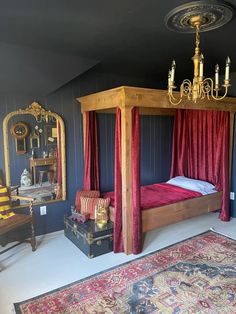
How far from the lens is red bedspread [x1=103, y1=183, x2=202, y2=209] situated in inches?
131

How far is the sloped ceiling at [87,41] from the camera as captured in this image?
6.18 feet

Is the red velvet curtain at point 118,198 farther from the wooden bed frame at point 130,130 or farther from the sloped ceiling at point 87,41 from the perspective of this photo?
the sloped ceiling at point 87,41

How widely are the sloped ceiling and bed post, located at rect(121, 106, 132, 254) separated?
29.0 inches

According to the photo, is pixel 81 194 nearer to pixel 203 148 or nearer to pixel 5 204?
pixel 5 204

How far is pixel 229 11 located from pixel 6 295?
2.93m

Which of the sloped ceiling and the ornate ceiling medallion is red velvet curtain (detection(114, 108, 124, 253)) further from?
the ornate ceiling medallion

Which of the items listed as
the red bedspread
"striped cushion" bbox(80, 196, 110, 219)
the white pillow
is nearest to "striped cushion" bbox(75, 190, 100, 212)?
"striped cushion" bbox(80, 196, 110, 219)

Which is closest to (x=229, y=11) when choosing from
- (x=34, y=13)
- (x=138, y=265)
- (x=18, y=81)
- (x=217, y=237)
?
(x=34, y=13)

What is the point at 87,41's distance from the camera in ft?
8.35

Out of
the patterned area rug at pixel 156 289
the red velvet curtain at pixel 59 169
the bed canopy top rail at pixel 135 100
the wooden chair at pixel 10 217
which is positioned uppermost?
the bed canopy top rail at pixel 135 100

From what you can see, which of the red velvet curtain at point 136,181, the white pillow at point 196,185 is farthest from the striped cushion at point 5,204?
the white pillow at point 196,185

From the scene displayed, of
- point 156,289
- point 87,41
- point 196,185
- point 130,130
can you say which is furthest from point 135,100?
point 156,289

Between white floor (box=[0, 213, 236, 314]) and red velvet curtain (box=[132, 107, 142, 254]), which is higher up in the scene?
red velvet curtain (box=[132, 107, 142, 254])

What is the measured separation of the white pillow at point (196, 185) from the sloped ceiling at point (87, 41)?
169cm
